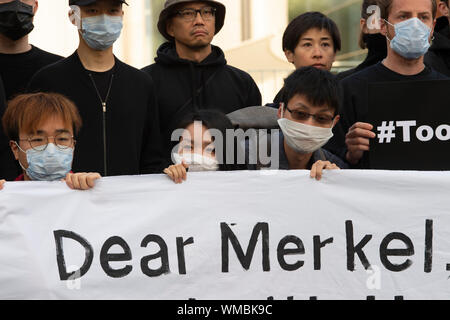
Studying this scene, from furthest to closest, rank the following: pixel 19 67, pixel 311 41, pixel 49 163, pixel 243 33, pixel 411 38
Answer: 1. pixel 243 33
2. pixel 311 41
3. pixel 19 67
4. pixel 411 38
5. pixel 49 163

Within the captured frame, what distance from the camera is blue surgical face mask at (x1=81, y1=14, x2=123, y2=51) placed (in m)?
5.36

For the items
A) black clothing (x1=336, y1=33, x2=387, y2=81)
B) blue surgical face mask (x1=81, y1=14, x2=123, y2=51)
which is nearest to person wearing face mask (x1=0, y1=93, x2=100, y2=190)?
blue surgical face mask (x1=81, y1=14, x2=123, y2=51)

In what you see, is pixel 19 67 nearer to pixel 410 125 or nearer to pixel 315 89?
pixel 315 89

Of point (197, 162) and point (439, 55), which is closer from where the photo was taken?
point (197, 162)

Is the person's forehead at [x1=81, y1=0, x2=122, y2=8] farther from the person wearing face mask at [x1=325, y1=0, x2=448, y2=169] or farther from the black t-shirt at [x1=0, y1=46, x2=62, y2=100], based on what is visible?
the person wearing face mask at [x1=325, y1=0, x2=448, y2=169]

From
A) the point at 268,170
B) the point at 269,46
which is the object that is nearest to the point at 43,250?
the point at 268,170

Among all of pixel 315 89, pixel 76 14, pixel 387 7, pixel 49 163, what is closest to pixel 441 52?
pixel 387 7

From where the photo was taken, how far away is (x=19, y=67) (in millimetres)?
5715

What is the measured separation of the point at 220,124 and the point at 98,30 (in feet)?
3.07

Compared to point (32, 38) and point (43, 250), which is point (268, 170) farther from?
point (32, 38)

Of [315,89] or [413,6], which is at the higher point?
[413,6]

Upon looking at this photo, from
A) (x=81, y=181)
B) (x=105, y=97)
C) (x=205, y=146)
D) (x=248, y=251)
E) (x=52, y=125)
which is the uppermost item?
(x=105, y=97)

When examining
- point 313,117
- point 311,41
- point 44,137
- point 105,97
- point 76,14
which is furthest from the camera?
point 311,41

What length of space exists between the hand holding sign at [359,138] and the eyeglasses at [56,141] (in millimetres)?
1340
